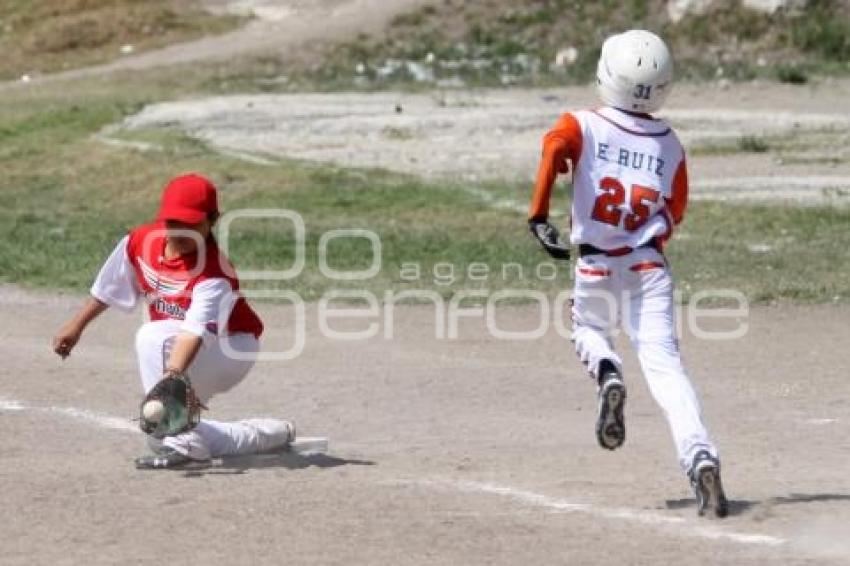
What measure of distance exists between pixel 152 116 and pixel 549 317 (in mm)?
16249

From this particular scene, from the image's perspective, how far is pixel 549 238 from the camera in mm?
8602

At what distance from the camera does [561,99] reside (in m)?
32.4

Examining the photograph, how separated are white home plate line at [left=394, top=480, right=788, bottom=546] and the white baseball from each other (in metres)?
0.97

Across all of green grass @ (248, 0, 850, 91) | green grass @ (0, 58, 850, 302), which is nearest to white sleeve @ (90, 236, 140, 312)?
green grass @ (0, 58, 850, 302)

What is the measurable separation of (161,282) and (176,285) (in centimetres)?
8

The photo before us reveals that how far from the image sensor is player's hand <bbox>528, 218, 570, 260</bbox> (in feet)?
28.2

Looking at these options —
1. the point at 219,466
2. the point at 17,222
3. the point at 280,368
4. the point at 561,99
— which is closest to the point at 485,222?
the point at 17,222

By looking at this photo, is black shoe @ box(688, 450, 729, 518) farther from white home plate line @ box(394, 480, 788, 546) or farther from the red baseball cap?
the red baseball cap

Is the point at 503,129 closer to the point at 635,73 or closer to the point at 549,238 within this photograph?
the point at 635,73

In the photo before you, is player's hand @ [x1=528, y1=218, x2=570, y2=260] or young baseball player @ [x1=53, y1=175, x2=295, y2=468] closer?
player's hand @ [x1=528, y1=218, x2=570, y2=260]

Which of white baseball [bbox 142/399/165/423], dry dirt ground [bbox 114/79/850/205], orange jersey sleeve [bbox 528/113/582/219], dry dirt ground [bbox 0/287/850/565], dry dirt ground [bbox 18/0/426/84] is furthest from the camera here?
dry dirt ground [bbox 18/0/426/84]

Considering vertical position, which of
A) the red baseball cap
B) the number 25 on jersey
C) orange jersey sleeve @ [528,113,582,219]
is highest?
orange jersey sleeve @ [528,113,582,219]

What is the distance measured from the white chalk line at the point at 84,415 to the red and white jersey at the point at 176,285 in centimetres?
117

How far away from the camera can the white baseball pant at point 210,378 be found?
9477mm
